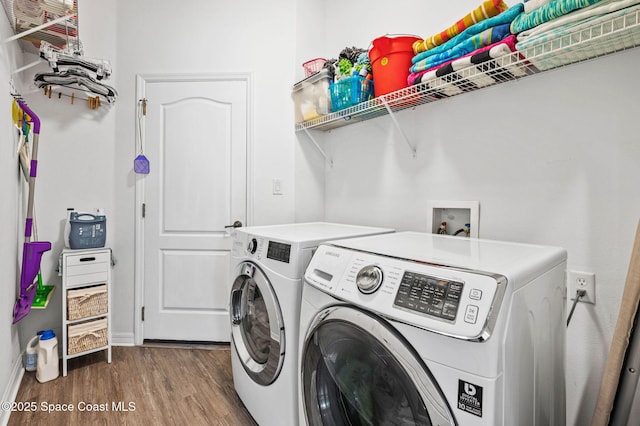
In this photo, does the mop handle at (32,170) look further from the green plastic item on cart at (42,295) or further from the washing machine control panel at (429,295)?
the washing machine control panel at (429,295)

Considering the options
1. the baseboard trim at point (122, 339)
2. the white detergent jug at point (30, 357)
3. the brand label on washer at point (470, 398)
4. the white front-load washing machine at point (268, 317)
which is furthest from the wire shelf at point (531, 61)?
the white detergent jug at point (30, 357)

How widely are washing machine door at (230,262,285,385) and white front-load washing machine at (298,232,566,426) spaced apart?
0.71 feet

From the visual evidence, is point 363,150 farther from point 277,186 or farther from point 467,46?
point 467,46

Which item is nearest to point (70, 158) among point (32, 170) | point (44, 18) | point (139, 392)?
point (32, 170)

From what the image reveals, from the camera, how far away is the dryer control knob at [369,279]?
0.88 metres

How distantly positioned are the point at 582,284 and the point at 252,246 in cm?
136

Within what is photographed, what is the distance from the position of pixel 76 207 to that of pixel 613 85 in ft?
10.1

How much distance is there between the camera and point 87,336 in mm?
2045

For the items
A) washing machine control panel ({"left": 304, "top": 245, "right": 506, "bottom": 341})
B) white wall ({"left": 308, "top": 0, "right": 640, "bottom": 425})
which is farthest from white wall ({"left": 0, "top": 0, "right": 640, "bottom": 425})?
washing machine control panel ({"left": 304, "top": 245, "right": 506, "bottom": 341})

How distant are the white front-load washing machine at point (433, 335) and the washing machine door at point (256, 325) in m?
0.22

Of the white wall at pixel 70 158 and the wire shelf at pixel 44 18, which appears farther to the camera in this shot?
the white wall at pixel 70 158

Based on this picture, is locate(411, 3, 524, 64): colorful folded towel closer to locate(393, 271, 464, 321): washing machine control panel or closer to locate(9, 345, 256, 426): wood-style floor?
locate(393, 271, 464, 321): washing machine control panel

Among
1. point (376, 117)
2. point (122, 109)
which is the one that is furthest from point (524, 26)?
point (122, 109)

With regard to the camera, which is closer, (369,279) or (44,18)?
(369,279)
